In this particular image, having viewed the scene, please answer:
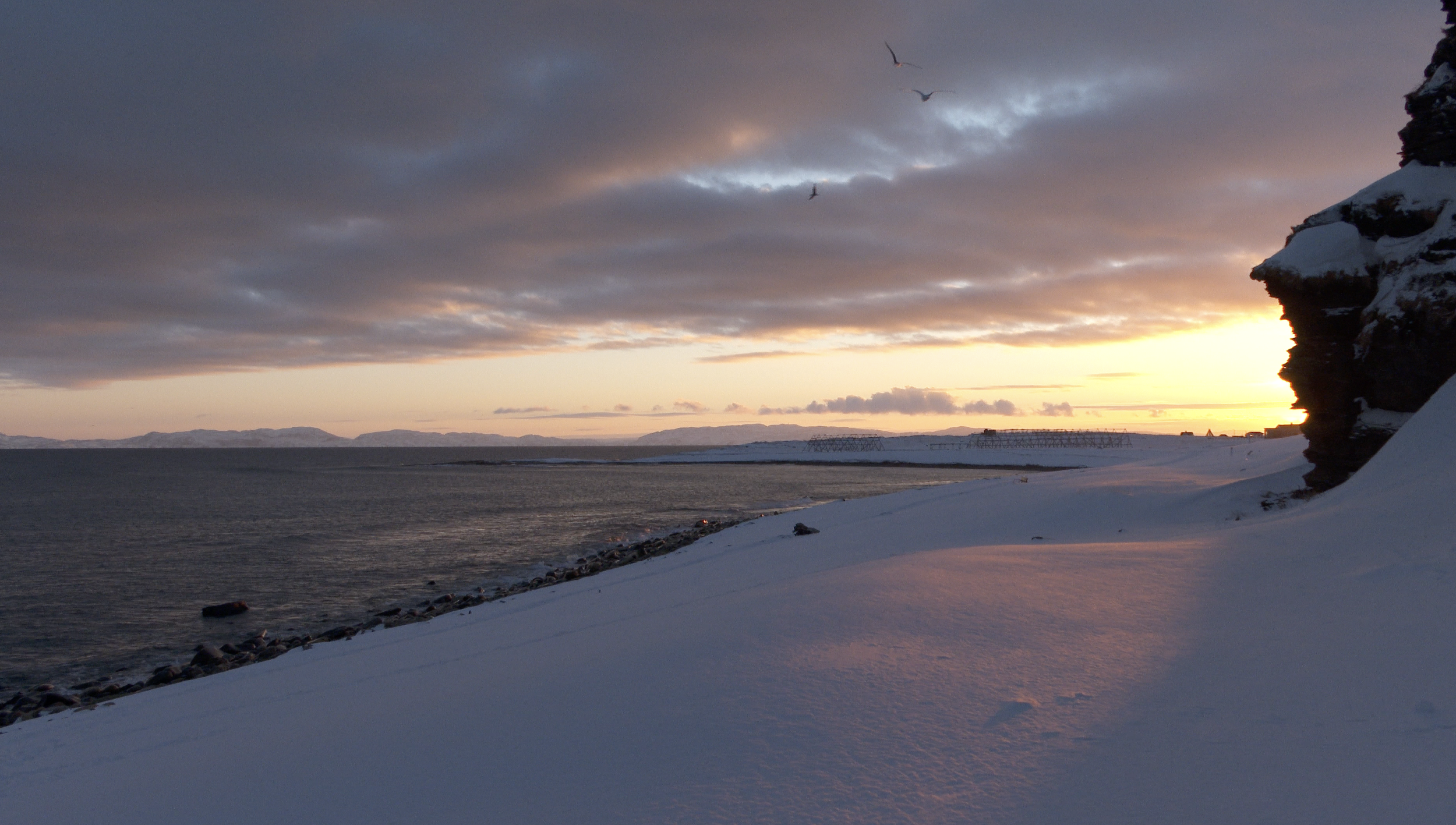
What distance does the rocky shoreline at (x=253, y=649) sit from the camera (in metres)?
14.0

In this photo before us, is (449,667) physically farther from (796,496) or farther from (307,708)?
(796,496)

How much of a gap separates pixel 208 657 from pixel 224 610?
5.97 m

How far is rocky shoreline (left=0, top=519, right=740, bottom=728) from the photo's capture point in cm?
1400

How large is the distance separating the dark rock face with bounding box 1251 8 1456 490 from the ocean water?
2379cm

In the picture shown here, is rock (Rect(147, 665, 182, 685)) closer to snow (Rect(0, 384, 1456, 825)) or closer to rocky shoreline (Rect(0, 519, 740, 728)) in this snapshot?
rocky shoreline (Rect(0, 519, 740, 728))

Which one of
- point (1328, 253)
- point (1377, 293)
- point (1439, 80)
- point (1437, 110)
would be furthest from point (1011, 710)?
point (1439, 80)

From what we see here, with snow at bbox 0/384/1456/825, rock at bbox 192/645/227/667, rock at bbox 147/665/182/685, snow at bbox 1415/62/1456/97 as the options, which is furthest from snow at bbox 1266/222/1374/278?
rock at bbox 147/665/182/685

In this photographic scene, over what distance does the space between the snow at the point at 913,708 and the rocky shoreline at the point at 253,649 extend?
315cm

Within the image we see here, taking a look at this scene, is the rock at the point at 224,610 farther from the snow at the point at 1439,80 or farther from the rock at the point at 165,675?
the snow at the point at 1439,80

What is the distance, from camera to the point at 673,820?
4.57 m

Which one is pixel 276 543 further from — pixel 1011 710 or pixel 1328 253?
pixel 1328 253

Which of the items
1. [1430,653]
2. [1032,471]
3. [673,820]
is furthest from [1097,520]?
[1032,471]

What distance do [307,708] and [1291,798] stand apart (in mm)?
9798

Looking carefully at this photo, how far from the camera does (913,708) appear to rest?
585 cm
